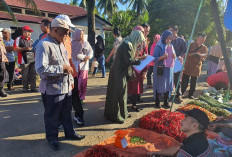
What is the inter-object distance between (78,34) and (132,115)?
7.50ft

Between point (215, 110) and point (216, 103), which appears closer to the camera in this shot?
point (215, 110)

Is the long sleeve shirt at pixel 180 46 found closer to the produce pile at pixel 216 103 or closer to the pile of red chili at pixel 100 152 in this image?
the produce pile at pixel 216 103

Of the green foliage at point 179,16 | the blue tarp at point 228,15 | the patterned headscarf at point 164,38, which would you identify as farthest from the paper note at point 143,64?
the green foliage at point 179,16

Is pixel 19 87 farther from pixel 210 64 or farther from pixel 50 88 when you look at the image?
pixel 210 64

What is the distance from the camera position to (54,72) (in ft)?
7.97

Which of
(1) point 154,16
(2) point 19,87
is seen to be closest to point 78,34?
(2) point 19,87

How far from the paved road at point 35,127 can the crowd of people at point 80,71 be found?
167 millimetres

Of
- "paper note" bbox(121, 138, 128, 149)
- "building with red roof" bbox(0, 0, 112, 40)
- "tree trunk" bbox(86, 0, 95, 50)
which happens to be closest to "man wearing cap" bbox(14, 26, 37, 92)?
"paper note" bbox(121, 138, 128, 149)

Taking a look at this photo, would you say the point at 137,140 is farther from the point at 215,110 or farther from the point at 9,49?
the point at 9,49

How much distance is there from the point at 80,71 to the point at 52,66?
1758 mm

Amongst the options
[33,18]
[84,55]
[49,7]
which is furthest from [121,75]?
[49,7]

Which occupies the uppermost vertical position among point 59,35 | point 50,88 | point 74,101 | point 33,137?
point 59,35

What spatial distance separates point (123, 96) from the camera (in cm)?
366

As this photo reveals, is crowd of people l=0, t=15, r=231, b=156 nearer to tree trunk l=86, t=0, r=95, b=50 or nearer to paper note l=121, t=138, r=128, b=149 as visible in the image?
paper note l=121, t=138, r=128, b=149
